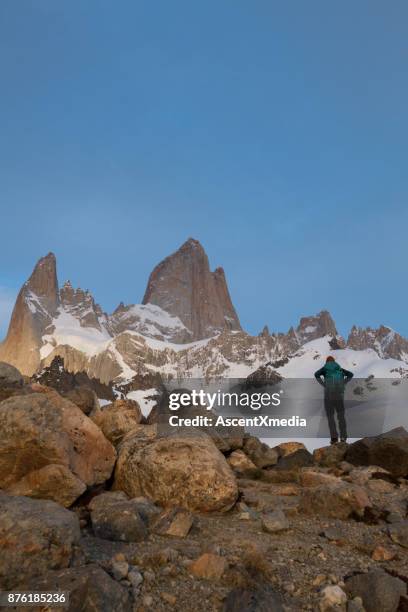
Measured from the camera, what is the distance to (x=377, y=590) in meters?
6.19

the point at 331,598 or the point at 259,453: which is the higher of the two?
the point at 259,453

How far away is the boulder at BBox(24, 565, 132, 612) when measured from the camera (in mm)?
5055

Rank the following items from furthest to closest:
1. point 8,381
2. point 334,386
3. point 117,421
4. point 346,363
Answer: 1. point 346,363
2. point 334,386
3. point 8,381
4. point 117,421

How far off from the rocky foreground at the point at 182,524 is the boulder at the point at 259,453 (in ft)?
8.48

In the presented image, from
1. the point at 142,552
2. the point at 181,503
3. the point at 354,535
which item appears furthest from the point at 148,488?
the point at 354,535

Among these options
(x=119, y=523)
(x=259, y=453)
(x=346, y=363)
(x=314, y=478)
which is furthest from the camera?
(x=346, y=363)

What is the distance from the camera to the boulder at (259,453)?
58.0 ft

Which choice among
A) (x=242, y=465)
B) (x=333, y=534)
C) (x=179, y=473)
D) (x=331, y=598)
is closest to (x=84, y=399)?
(x=242, y=465)

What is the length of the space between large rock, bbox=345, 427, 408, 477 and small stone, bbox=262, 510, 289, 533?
695 cm

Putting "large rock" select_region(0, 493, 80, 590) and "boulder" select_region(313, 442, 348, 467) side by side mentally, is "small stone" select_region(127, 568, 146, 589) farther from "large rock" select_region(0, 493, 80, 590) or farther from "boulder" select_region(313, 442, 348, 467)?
"boulder" select_region(313, 442, 348, 467)

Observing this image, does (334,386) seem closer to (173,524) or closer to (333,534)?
(333,534)

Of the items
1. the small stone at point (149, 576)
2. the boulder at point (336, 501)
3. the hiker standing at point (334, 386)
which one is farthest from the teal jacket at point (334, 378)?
the small stone at point (149, 576)

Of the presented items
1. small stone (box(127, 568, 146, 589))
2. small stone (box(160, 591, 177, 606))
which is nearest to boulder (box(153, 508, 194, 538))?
small stone (box(127, 568, 146, 589))

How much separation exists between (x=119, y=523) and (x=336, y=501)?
4710 millimetres
